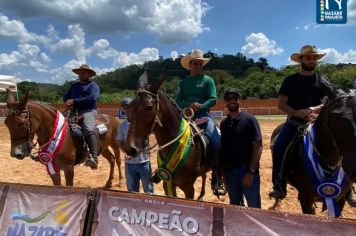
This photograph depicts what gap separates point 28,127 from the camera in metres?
6.75

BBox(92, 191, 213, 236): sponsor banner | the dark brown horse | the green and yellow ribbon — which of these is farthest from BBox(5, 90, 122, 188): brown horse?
the dark brown horse

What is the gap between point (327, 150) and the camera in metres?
4.34

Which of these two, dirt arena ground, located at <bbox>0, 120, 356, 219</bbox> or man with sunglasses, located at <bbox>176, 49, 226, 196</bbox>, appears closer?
man with sunglasses, located at <bbox>176, 49, 226, 196</bbox>

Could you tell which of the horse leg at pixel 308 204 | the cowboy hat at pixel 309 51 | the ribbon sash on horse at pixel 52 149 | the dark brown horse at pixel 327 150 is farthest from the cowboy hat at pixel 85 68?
the horse leg at pixel 308 204

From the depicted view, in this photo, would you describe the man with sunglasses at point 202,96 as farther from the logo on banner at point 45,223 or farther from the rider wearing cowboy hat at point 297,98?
the logo on banner at point 45,223

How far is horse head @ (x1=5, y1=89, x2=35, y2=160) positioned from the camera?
6660mm

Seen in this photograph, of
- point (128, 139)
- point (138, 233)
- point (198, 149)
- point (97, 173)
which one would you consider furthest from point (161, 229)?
point (97, 173)

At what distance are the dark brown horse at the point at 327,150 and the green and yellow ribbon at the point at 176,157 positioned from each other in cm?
140

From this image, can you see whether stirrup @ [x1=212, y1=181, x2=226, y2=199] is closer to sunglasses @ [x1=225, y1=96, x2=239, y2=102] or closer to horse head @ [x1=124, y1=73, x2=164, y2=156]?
sunglasses @ [x1=225, y1=96, x2=239, y2=102]

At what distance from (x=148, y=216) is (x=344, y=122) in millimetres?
2218

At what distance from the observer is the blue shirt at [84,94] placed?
7693mm

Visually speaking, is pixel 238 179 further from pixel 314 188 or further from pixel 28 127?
pixel 28 127

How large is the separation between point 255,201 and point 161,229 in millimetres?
1891

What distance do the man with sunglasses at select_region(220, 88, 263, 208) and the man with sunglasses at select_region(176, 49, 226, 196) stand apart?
15.3 inches
